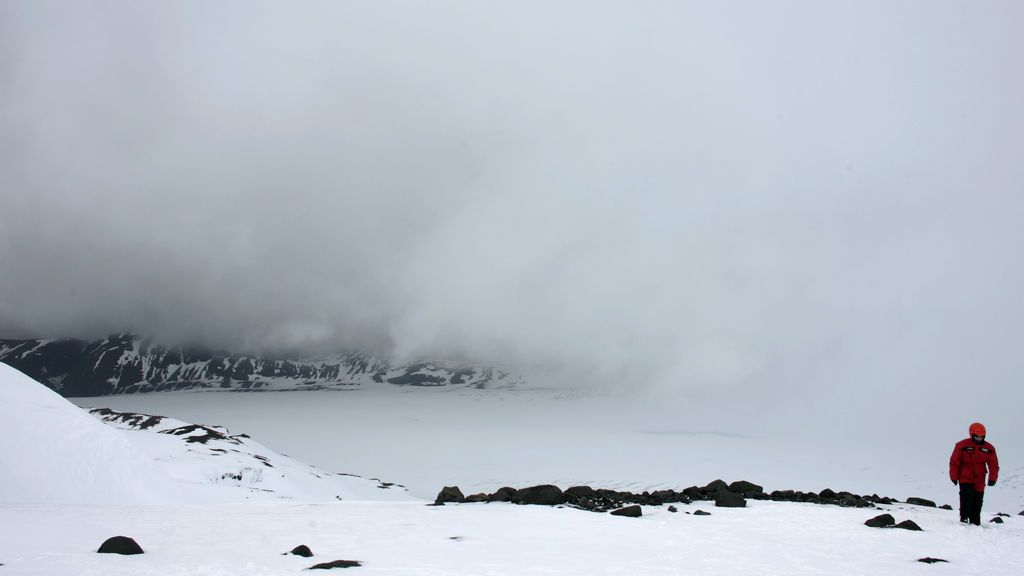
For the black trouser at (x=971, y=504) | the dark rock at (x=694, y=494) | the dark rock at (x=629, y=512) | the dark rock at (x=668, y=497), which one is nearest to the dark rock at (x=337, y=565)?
the dark rock at (x=629, y=512)

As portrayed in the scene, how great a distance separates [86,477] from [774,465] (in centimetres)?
13873

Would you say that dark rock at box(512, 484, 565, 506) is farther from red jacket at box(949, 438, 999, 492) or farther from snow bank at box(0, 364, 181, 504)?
snow bank at box(0, 364, 181, 504)

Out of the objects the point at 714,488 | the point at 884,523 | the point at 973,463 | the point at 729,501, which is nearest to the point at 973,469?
the point at 973,463

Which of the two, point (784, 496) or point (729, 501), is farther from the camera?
point (784, 496)

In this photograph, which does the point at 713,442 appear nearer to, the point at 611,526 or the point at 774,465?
the point at 774,465

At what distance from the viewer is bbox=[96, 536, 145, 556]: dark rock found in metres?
9.89

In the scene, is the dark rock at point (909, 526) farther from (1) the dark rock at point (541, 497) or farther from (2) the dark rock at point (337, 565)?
(2) the dark rock at point (337, 565)

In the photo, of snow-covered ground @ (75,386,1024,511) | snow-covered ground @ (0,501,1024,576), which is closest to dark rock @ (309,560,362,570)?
snow-covered ground @ (0,501,1024,576)

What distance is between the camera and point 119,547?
32.6 feet

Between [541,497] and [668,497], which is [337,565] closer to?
[541,497]

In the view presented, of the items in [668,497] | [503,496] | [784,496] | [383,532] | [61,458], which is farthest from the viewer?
[61,458]

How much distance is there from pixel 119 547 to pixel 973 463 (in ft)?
68.1

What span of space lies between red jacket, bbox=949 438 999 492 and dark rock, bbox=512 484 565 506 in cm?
1115

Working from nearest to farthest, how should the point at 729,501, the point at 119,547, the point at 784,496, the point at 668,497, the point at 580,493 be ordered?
the point at 119,547, the point at 729,501, the point at 580,493, the point at 668,497, the point at 784,496
